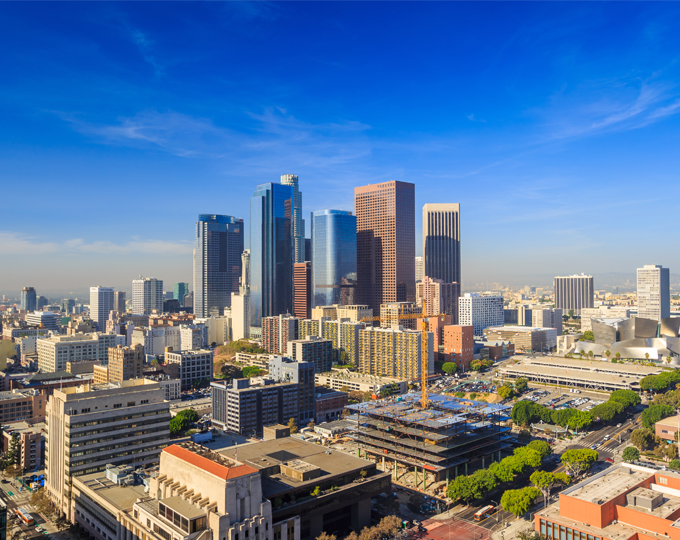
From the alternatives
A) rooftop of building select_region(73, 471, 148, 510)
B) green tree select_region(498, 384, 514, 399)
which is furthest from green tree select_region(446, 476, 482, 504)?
green tree select_region(498, 384, 514, 399)

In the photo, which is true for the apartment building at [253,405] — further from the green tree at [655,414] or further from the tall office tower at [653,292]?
the tall office tower at [653,292]

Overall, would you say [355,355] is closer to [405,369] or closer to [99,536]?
[405,369]

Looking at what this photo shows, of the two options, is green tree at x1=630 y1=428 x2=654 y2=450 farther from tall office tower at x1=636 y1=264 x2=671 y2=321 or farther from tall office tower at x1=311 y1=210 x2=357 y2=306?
tall office tower at x1=636 y1=264 x2=671 y2=321

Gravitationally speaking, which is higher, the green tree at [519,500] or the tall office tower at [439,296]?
the tall office tower at [439,296]

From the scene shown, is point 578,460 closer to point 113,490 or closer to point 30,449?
point 113,490

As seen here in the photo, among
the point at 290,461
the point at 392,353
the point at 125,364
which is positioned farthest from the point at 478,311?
the point at 290,461

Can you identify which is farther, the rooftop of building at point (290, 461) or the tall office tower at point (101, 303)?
the tall office tower at point (101, 303)

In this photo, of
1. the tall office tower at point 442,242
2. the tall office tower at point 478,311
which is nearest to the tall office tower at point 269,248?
the tall office tower at point 442,242
